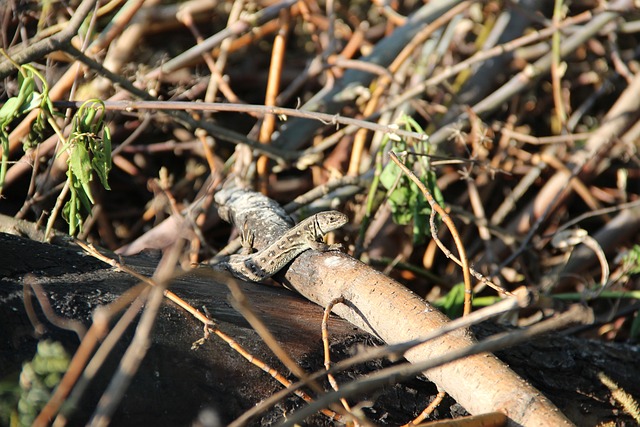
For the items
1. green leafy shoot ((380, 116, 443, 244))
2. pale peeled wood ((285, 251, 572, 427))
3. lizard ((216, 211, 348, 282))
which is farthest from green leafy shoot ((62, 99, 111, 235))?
green leafy shoot ((380, 116, 443, 244))

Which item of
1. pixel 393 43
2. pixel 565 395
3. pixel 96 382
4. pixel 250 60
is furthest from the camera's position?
pixel 250 60

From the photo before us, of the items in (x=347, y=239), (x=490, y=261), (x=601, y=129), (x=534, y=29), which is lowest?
(x=490, y=261)

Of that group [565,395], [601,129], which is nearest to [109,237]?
[565,395]

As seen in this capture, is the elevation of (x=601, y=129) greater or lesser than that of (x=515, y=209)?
greater

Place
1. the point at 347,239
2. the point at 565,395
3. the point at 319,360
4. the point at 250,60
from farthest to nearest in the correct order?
the point at 250,60, the point at 347,239, the point at 565,395, the point at 319,360

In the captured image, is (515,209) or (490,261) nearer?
(490,261)

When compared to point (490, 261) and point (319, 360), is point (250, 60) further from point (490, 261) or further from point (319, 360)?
point (319, 360)
